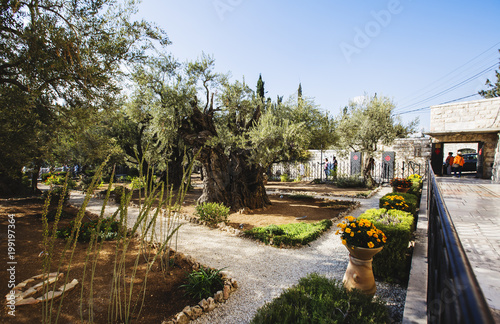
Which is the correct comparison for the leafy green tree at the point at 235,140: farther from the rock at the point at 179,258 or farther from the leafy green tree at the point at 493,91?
the leafy green tree at the point at 493,91

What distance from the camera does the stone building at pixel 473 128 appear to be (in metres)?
14.7

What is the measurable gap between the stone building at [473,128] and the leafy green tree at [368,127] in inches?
140

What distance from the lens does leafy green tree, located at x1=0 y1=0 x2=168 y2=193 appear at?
5129 millimetres

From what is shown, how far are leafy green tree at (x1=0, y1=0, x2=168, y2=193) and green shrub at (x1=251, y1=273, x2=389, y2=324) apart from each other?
5753 millimetres

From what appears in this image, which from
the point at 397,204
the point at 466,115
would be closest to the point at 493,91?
the point at 466,115

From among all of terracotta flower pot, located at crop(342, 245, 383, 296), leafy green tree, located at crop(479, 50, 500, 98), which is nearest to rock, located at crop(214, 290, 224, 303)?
terracotta flower pot, located at crop(342, 245, 383, 296)

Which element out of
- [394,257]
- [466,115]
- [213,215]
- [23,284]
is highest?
[466,115]

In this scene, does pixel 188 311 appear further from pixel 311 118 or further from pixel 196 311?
pixel 311 118

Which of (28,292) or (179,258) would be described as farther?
(179,258)

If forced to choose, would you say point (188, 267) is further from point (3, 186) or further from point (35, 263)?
point (3, 186)

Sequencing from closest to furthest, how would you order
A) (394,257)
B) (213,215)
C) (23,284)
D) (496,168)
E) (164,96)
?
(23,284) → (394,257) → (213,215) → (164,96) → (496,168)

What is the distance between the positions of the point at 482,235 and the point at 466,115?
14.8 meters

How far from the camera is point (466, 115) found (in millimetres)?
15609

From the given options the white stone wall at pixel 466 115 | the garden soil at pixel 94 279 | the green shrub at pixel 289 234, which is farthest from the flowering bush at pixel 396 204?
the white stone wall at pixel 466 115
